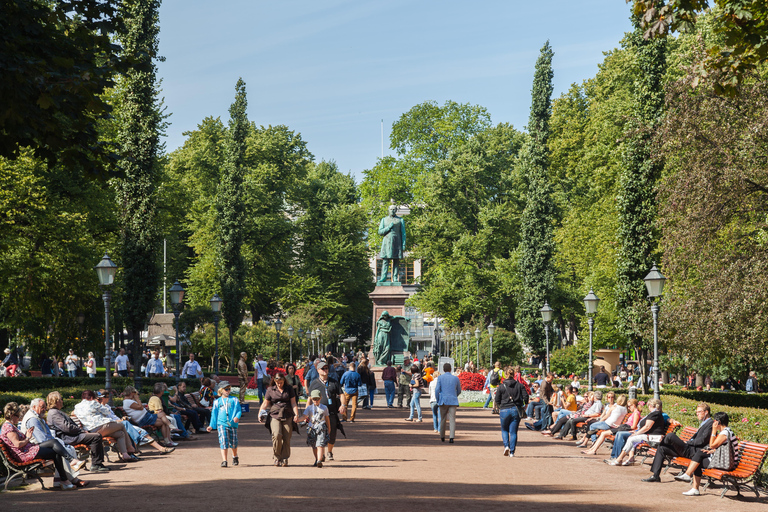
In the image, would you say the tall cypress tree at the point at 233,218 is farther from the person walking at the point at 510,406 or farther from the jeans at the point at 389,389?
the person walking at the point at 510,406

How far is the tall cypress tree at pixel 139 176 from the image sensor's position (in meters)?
30.9

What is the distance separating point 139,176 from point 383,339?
15.7 m

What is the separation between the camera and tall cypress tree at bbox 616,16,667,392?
2914 cm

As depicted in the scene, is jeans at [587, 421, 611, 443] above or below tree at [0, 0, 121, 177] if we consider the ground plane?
below

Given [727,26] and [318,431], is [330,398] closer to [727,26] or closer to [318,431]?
[318,431]

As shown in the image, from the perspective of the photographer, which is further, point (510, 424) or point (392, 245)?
point (392, 245)

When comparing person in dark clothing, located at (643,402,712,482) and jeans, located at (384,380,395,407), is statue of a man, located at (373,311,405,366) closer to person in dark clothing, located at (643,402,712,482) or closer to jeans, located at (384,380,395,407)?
jeans, located at (384,380,395,407)

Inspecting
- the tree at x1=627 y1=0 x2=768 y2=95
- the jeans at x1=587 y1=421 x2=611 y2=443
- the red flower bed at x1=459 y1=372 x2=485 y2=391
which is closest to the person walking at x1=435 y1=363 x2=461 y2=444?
the jeans at x1=587 y1=421 x2=611 y2=443

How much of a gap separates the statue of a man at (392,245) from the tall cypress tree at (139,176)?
15956 millimetres

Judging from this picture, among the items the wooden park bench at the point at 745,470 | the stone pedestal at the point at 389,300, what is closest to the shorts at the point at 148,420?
the wooden park bench at the point at 745,470

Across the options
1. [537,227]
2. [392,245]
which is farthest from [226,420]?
[537,227]

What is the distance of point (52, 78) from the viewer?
31.4ft

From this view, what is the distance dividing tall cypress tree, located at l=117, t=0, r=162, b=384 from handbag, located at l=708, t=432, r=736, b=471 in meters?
23.6

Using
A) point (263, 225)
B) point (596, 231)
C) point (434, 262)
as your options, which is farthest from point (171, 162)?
point (596, 231)
